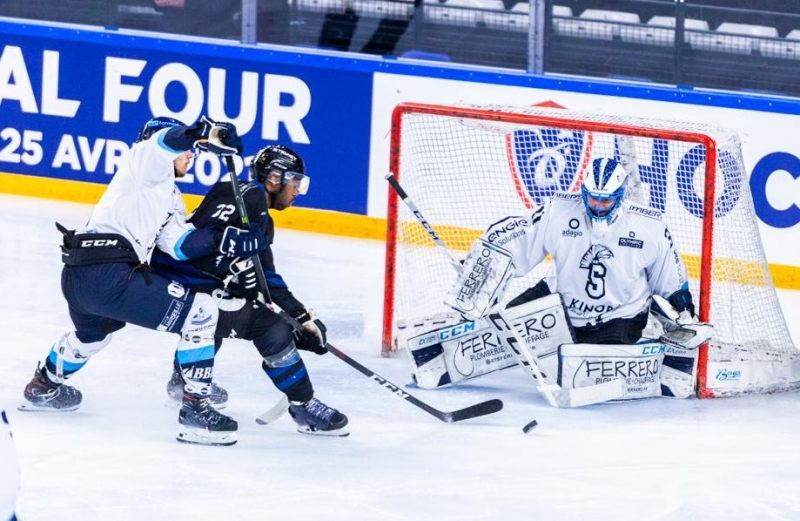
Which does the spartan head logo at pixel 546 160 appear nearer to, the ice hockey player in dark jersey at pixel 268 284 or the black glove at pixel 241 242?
the ice hockey player in dark jersey at pixel 268 284

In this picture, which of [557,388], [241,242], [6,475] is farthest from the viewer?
[557,388]

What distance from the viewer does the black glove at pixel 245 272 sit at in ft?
17.1

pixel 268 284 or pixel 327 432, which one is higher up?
pixel 268 284

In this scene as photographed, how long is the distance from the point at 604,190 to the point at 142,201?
1668 mm

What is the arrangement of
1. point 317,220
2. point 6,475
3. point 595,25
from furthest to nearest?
1. point 317,220
2. point 595,25
3. point 6,475

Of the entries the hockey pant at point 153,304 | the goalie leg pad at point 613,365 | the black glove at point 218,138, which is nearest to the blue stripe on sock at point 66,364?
the hockey pant at point 153,304

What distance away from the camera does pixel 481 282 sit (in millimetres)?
5855

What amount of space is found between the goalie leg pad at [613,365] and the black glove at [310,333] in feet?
3.15

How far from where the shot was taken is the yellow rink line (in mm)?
7500

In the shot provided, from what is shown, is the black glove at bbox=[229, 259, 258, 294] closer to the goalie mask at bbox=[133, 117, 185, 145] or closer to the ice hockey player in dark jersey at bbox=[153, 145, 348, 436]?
the ice hockey player in dark jersey at bbox=[153, 145, 348, 436]

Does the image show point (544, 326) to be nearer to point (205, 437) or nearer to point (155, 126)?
point (205, 437)

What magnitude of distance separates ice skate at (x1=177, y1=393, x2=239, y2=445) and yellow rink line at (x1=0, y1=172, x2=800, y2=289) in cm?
200

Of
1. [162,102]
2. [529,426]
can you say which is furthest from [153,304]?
[162,102]

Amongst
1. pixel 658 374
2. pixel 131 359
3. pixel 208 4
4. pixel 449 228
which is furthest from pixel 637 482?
pixel 208 4
